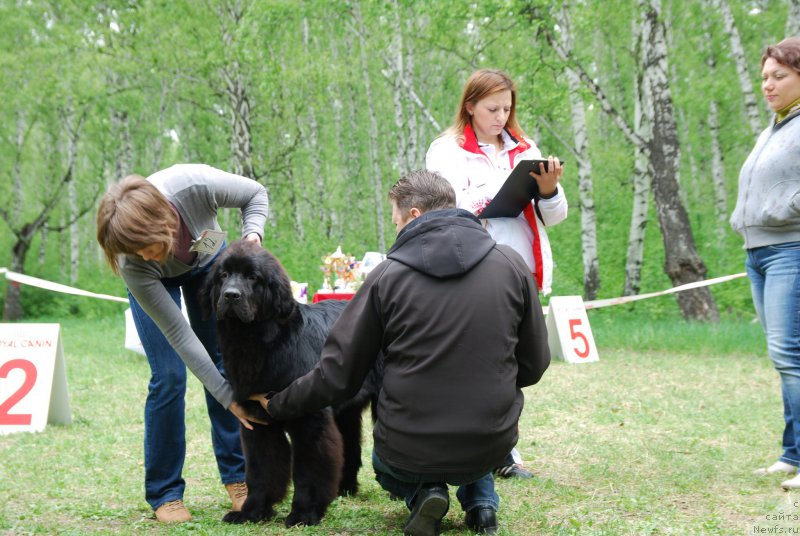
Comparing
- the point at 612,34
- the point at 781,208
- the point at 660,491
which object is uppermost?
the point at 612,34

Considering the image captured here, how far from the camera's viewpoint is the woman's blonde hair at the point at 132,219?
2795mm

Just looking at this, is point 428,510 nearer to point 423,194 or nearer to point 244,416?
point 244,416

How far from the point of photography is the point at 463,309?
2.69 metres

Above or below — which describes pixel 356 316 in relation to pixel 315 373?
above

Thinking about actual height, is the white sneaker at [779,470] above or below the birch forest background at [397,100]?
below

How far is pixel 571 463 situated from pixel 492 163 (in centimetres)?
180

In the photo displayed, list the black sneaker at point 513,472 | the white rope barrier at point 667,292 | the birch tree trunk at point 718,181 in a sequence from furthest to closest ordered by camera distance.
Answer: the birch tree trunk at point 718,181
the white rope barrier at point 667,292
the black sneaker at point 513,472

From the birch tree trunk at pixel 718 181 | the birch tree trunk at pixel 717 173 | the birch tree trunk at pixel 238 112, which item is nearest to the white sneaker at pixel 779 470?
the birch tree trunk at pixel 717 173

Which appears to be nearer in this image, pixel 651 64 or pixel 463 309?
pixel 463 309

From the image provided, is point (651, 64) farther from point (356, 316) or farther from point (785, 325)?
point (356, 316)

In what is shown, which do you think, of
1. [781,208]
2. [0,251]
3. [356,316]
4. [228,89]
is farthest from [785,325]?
[0,251]

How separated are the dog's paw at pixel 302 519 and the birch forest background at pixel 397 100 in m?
8.09

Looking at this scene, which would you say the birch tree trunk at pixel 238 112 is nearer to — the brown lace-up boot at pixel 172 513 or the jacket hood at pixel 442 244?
the brown lace-up boot at pixel 172 513

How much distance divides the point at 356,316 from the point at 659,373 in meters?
5.50
